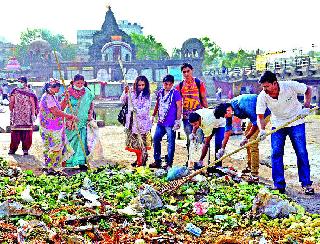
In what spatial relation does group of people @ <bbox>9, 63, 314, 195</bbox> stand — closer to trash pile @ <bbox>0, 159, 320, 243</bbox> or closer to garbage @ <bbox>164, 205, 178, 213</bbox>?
trash pile @ <bbox>0, 159, 320, 243</bbox>

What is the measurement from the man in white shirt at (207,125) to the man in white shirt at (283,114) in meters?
1.08

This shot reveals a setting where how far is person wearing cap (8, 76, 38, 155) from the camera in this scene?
1024 cm

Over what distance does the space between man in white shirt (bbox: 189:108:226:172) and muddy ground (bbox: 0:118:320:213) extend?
40.2 inches

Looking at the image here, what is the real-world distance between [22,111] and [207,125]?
4.43m

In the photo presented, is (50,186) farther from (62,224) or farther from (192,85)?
(192,85)

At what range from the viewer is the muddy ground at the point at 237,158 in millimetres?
6875

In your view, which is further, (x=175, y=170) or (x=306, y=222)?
(x=175, y=170)

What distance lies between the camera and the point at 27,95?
10273mm

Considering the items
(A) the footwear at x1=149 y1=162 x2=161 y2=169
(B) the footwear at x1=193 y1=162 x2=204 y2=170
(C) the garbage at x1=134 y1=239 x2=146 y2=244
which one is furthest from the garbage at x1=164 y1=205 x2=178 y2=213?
(A) the footwear at x1=149 y1=162 x2=161 y2=169

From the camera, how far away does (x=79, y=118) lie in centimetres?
865

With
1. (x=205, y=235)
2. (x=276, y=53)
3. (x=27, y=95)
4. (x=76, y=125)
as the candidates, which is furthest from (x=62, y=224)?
(x=276, y=53)

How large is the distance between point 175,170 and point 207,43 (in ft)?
224

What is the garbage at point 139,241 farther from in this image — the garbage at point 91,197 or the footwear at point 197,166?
the footwear at point 197,166

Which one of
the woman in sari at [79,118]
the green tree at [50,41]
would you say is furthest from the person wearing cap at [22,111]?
the green tree at [50,41]
